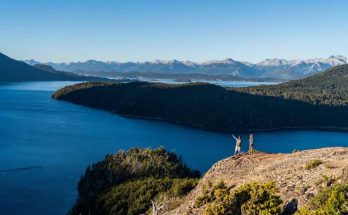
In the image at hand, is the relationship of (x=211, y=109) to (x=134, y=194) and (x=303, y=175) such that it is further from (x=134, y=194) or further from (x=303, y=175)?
(x=303, y=175)

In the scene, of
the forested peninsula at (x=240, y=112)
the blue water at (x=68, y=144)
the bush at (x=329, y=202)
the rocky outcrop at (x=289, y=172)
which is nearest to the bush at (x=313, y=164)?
the rocky outcrop at (x=289, y=172)

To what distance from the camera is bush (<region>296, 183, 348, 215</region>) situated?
644 inches

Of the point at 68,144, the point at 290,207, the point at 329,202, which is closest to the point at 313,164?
the point at 290,207

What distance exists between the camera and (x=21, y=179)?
71812 millimetres

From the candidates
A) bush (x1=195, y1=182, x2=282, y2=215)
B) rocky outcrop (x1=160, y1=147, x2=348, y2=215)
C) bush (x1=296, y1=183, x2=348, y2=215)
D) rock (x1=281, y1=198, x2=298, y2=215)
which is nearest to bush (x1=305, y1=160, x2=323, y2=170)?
rocky outcrop (x1=160, y1=147, x2=348, y2=215)

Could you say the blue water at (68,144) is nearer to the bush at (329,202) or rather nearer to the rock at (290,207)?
the rock at (290,207)

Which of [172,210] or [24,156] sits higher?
[172,210]

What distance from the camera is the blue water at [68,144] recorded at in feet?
212

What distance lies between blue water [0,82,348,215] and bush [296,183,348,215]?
44210 mm

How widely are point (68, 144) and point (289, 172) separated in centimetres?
8848

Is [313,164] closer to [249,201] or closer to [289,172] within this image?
[289,172]

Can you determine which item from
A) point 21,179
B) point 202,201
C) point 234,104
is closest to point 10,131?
point 21,179

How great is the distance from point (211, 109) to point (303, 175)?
512ft

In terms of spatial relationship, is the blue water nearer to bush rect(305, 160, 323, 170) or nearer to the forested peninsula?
the forested peninsula
